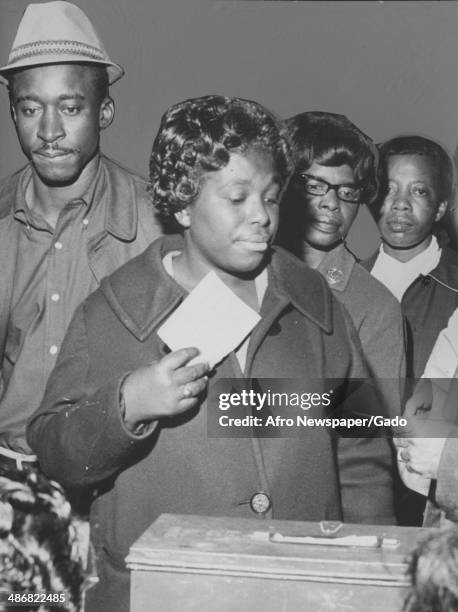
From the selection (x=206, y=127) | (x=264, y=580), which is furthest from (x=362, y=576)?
(x=206, y=127)

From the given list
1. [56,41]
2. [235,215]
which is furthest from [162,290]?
[56,41]

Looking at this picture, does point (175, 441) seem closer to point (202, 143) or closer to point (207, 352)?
point (207, 352)

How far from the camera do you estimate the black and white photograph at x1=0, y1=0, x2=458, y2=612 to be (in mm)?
2619

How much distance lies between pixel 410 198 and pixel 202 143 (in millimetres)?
711

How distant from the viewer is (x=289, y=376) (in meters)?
2.69

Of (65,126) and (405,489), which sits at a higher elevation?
(65,126)

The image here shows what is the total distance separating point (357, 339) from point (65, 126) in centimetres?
110

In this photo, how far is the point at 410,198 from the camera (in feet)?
9.45

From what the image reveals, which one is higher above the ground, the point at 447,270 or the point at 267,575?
the point at 447,270

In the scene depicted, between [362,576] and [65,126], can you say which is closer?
[362,576]

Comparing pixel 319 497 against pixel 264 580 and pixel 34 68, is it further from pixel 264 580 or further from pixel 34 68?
pixel 34 68

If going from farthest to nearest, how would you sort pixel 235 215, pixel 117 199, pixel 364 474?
1. pixel 117 199
2. pixel 364 474
3. pixel 235 215

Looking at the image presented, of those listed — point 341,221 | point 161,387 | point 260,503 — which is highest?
point 341,221

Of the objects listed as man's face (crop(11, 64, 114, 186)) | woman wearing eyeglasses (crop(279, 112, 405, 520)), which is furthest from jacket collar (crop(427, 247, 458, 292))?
man's face (crop(11, 64, 114, 186))
